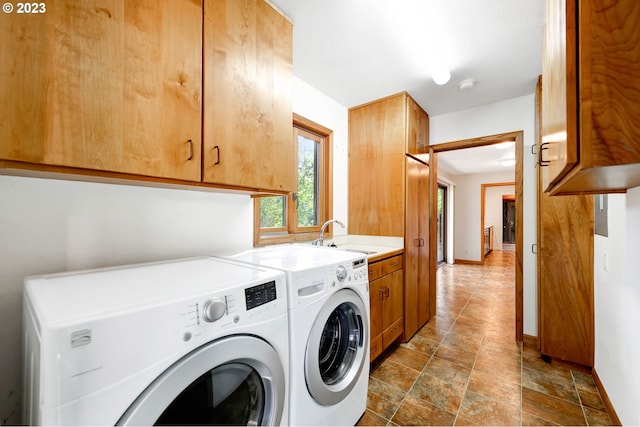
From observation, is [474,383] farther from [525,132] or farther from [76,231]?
[76,231]

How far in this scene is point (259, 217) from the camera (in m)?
1.79

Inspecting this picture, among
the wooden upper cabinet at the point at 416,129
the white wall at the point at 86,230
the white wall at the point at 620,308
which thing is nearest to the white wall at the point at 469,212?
the wooden upper cabinet at the point at 416,129

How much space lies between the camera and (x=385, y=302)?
2037 mm

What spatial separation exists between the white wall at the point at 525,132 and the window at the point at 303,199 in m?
1.55

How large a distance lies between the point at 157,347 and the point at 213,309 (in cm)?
15

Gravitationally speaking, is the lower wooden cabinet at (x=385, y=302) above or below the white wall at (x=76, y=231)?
below

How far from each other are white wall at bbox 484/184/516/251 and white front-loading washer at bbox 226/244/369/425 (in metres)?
8.28

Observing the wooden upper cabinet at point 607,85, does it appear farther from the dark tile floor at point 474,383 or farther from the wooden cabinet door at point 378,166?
the wooden cabinet door at point 378,166

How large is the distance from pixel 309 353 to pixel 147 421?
587mm

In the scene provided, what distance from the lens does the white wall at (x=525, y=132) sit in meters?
2.33

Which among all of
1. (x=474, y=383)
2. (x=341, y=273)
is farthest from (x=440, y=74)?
(x=474, y=383)

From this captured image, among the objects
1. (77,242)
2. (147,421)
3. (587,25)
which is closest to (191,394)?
(147,421)

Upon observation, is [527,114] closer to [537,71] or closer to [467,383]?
[537,71]

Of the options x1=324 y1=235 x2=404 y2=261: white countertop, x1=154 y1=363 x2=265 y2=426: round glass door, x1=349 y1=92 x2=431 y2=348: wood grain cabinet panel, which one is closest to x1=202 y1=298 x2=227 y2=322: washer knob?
x1=154 y1=363 x2=265 y2=426: round glass door
